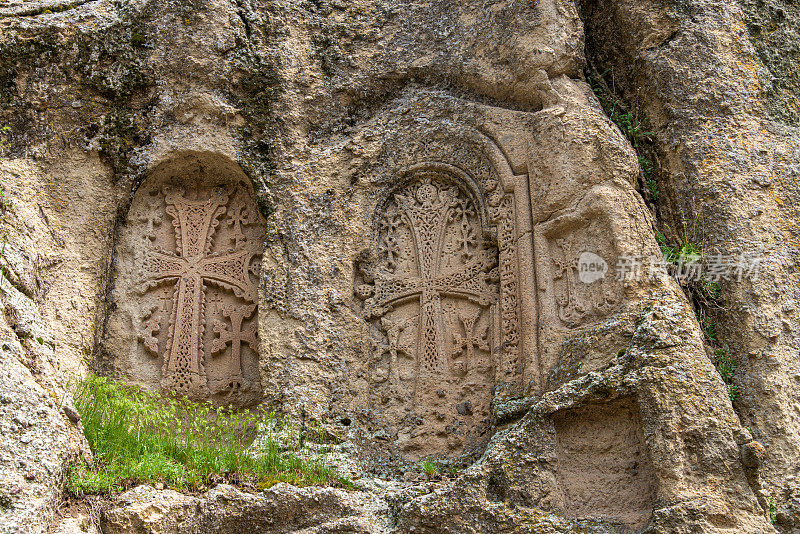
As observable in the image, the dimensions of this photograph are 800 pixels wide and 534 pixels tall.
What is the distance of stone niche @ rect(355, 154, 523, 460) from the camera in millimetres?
6086

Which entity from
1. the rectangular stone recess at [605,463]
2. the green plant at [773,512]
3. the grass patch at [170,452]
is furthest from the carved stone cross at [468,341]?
the green plant at [773,512]

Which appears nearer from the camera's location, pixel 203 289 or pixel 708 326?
pixel 708 326

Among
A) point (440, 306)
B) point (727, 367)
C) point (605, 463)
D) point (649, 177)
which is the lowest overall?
point (605, 463)

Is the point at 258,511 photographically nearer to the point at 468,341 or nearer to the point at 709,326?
the point at 468,341

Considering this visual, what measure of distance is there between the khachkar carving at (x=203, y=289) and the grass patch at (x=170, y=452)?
515 millimetres

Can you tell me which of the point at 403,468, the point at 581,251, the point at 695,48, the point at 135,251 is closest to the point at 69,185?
the point at 135,251

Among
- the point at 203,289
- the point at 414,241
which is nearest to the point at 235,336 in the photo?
the point at 203,289

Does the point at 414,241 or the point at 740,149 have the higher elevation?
the point at 740,149

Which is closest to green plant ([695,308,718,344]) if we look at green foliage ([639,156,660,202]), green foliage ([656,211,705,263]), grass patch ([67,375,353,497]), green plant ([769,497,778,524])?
green foliage ([656,211,705,263])

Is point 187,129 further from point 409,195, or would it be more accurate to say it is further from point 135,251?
point 409,195

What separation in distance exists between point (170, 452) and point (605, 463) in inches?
109

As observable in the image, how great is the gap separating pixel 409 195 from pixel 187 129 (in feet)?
5.98

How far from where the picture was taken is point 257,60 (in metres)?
7.10

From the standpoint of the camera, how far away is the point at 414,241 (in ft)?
22.1
